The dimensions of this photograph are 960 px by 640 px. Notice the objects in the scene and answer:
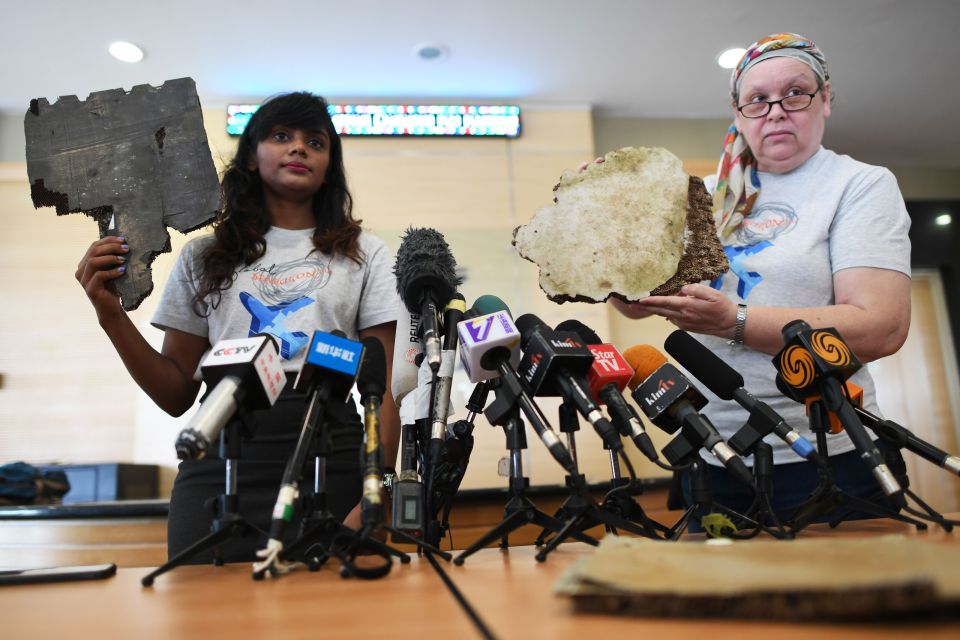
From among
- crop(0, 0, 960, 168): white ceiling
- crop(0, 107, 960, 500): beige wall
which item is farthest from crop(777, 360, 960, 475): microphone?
crop(0, 0, 960, 168): white ceiling

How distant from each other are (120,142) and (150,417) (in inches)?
108

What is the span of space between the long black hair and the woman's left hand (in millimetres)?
590

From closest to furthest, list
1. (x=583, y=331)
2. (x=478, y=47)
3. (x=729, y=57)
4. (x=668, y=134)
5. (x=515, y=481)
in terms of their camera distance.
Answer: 1. (x=515, y=481)
2. (x=583, y=331)
3. (x=478, y=47)
4. (x=729, y=57)
5. (x=668, y=134)

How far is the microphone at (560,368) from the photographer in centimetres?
80

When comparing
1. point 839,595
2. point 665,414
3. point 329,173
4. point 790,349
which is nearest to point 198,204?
point 329,173

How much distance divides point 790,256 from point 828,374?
41 cm

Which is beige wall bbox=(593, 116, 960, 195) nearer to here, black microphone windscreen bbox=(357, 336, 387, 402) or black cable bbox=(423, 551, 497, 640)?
black microphone windscreen bbox=(357, 336, 387, 402)

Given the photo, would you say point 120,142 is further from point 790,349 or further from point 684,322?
point 790,349

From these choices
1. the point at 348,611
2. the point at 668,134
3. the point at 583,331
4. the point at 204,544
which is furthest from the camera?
the point at 668,134

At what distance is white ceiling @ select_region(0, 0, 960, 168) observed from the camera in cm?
325

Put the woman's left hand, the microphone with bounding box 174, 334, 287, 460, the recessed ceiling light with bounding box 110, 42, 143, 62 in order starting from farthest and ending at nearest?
the recessed ceiling light with bounding box 110, 42, 143, 62 < the woman's left hand < the microphone with bounding box 174, 334, 287, 460

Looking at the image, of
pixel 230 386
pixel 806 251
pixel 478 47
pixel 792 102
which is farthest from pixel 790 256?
pixel 478 47

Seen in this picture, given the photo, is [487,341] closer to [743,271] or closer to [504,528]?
[504,528]

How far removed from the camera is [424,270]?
948 mm
